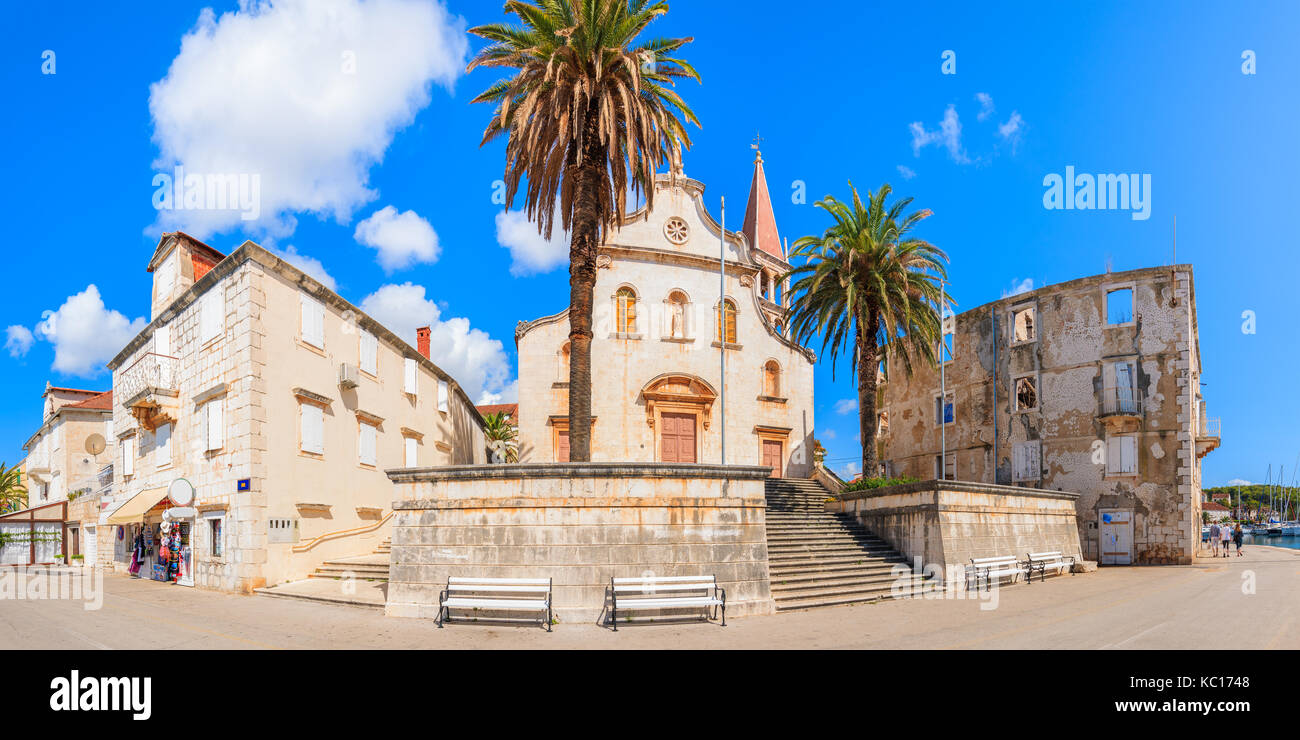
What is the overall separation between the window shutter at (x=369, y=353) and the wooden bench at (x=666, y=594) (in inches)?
Result: 585

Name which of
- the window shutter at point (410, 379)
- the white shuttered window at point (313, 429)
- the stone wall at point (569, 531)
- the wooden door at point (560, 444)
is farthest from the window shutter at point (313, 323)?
the wooden door at point (560, 444)

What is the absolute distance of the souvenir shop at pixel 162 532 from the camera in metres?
20.6

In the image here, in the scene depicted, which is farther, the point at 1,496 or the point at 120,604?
the point at 1,496

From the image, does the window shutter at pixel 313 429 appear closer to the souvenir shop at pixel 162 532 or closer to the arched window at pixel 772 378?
the souvenir shop at pixel 162 532

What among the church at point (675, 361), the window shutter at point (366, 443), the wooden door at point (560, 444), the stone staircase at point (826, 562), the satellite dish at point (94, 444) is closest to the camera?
the stone staircase at point (826, 562)

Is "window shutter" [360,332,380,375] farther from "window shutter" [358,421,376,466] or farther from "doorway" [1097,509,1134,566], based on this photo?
"doorway" [1097,509,1134,566]

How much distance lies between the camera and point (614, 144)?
59.0 ft

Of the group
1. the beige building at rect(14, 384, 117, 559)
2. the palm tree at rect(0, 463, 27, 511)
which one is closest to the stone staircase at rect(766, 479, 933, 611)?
the beige building at rect(14, 384, 117, 559)

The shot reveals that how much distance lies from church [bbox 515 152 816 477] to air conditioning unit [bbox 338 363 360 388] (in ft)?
26.1

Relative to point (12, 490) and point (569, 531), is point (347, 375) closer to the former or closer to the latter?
point (569, 531)

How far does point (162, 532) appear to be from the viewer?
2278 cm
